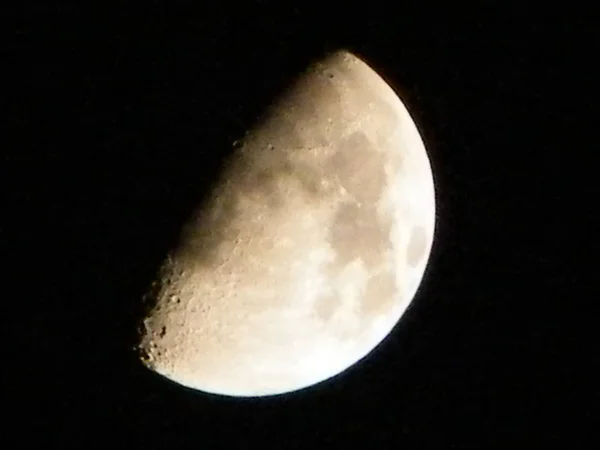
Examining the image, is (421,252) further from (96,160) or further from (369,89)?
(96,160)

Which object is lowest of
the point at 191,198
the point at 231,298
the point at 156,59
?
the point at 231,298

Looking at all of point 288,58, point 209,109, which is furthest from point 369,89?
point 209,109

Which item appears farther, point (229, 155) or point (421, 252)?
point (421, 252)

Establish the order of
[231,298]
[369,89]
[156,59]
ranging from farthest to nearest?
[369,89]
[231,298]
[156,59]

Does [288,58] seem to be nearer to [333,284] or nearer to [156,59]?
[156,59]

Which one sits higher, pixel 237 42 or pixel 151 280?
pixel 237 42

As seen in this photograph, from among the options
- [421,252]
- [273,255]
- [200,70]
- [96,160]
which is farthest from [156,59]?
[421,252]

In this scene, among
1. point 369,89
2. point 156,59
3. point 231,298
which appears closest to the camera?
point 156,59
